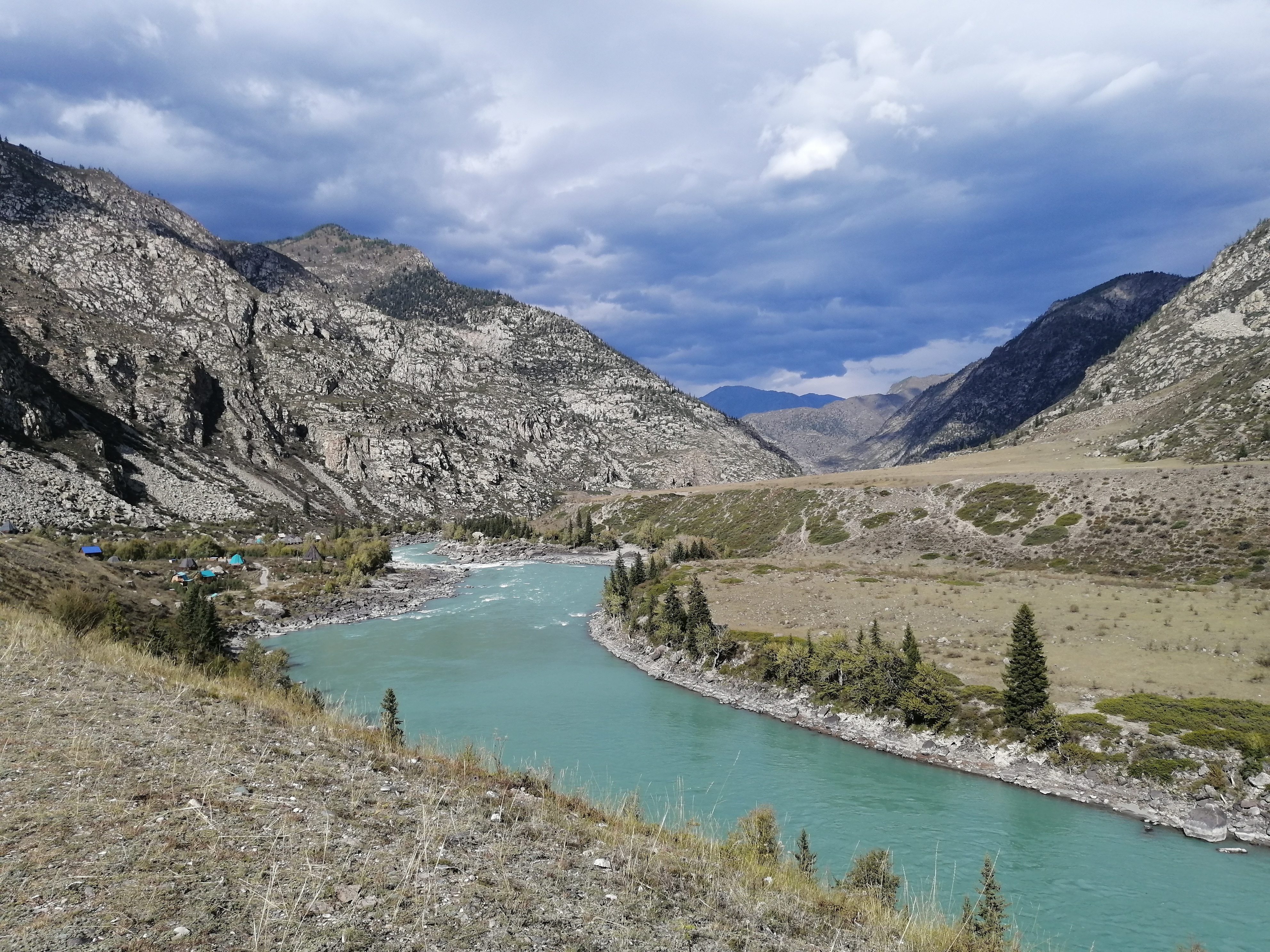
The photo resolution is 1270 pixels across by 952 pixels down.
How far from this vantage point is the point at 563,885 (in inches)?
264

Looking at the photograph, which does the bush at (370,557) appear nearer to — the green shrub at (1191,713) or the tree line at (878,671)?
the tree line at (878,671)

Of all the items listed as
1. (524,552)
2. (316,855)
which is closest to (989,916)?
(316,855)

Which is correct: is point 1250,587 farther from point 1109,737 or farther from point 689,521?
point 689,521

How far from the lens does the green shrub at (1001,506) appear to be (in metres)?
67.1

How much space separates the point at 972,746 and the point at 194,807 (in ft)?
91.6

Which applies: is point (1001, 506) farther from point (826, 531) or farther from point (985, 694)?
point (985, 694)

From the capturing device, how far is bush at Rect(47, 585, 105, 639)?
19.3 m

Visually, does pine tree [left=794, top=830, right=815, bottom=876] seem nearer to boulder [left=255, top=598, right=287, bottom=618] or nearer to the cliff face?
boulder [left=255, top=598, right=287, bottom=618]

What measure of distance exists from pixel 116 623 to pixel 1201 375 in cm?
18758

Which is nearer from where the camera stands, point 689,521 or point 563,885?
point 563,885

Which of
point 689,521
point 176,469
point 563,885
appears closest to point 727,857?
point 563,885

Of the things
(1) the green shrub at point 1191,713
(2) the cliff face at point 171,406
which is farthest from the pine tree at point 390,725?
(2) the cliff face at point 171,406

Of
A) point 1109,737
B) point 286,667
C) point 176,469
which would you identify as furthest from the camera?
point 176,469

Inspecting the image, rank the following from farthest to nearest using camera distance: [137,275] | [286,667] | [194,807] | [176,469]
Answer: [137,275] → [176,469] → [286,667] → [194,807]
